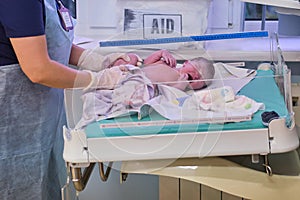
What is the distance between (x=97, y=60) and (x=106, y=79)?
0.20 m

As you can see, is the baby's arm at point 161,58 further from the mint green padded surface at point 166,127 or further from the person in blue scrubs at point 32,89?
the mint green padded surface at point 166,127

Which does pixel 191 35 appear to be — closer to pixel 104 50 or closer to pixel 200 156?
pixel 104 50

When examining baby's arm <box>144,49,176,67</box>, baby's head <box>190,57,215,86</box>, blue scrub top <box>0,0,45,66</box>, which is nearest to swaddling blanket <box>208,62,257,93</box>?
baby's head <box>190,57,215,86</box>

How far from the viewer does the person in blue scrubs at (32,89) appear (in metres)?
1.01

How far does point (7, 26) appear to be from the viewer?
1.01 m

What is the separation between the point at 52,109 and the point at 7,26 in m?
0.32

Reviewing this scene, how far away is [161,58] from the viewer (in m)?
1.31

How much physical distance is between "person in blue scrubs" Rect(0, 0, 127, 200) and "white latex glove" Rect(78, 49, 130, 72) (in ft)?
0.16

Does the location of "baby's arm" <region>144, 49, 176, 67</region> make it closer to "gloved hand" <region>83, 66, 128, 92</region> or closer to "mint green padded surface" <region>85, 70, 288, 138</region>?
"gloved hand" <region>83, 66, 128, 92</region>

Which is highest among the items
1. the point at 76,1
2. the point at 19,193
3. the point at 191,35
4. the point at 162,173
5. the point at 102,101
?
the point at 76,1

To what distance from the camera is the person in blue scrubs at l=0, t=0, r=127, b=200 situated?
1.01 meters

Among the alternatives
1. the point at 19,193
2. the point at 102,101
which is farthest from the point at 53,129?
the point at 102,101

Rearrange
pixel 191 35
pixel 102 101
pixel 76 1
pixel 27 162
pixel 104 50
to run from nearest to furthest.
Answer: pixel 102 101 < pixel 27 162 < pixel 104 50 < pixel 191 35 < pixel 76 1

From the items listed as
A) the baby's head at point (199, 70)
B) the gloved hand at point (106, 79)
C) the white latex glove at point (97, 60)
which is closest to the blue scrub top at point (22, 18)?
the gloved hand at point (106, 79)
